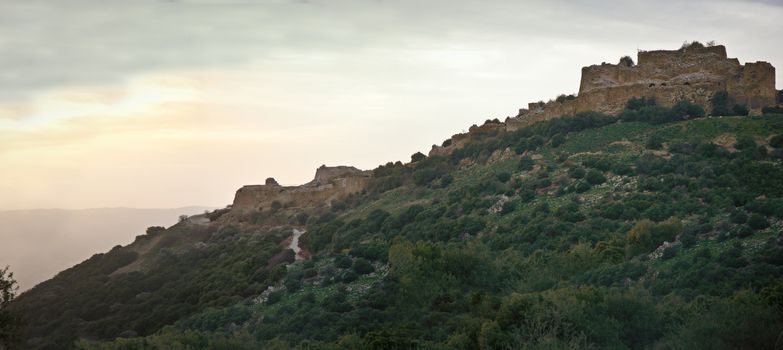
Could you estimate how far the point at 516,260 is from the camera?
3788 cm

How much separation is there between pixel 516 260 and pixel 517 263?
1.87 feet

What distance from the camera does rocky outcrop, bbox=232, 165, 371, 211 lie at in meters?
71.3

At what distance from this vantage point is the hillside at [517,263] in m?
26.7

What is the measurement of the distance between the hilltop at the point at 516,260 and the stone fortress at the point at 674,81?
454mm

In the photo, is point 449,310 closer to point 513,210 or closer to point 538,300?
point 538,300

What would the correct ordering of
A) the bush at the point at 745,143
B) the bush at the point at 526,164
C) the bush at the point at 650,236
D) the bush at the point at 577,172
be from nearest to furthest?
the bush at the point at 650,236
the bush at the point at 745,143
the bush at the point at 577,172
the bush at the point at 526,164

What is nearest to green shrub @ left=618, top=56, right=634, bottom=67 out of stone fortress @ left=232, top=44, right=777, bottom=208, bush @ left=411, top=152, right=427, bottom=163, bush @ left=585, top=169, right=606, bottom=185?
stone fortress @ left=232, top=44, right=777, bottom=208

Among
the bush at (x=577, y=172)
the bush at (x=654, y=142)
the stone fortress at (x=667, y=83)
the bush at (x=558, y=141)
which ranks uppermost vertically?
the stone fortress at (x=667, y=83)

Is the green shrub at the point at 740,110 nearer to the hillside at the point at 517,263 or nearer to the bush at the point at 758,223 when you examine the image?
the hillside at the point at 517,263

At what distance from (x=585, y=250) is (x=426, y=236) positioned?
40.7 feet

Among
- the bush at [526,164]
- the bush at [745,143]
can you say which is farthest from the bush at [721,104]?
the bush at [526,164]

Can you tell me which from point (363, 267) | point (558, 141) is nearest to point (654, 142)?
point (558, 141)

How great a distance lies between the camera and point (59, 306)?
56625 mm

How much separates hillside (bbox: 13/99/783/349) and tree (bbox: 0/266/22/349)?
2598mm
